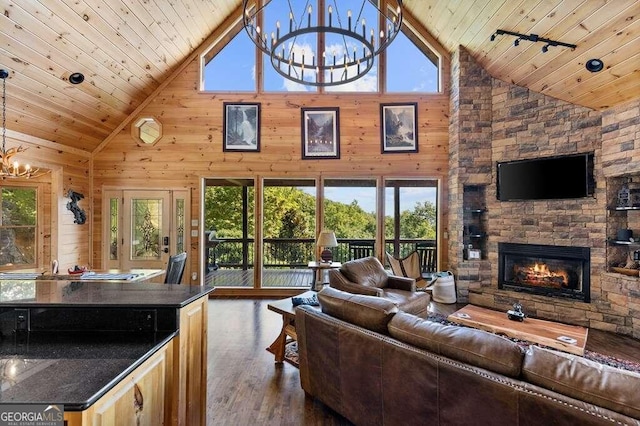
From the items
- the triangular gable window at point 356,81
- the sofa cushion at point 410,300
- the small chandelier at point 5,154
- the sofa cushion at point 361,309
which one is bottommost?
the sofa cushion at point 410,300

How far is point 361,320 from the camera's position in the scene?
205 cm

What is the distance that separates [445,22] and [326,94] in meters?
2.27

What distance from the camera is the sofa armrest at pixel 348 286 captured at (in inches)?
148

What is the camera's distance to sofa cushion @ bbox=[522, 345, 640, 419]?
3.79 feet

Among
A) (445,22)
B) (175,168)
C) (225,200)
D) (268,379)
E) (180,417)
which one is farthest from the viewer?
(225,200)

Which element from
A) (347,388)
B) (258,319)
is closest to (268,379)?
(347,388)

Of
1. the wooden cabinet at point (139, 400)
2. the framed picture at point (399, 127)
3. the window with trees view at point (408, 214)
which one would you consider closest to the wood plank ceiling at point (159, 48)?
the framed picture at point (399, 127)

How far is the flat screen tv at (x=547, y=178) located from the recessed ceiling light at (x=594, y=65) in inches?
45.7

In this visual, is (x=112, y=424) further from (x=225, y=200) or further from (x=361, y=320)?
(x=225, y=200)

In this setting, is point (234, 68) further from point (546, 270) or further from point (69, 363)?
point (546, 270)

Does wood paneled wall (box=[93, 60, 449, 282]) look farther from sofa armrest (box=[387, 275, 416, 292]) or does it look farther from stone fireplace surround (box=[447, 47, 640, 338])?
sofa armrest (box=[387, 275, 416, 292])

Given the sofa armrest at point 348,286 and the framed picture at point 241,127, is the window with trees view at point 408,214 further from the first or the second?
the framed picture at point 241,127

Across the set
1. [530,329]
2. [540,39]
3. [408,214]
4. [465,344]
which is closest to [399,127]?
[408,214]

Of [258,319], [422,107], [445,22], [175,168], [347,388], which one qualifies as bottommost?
[258,319]
